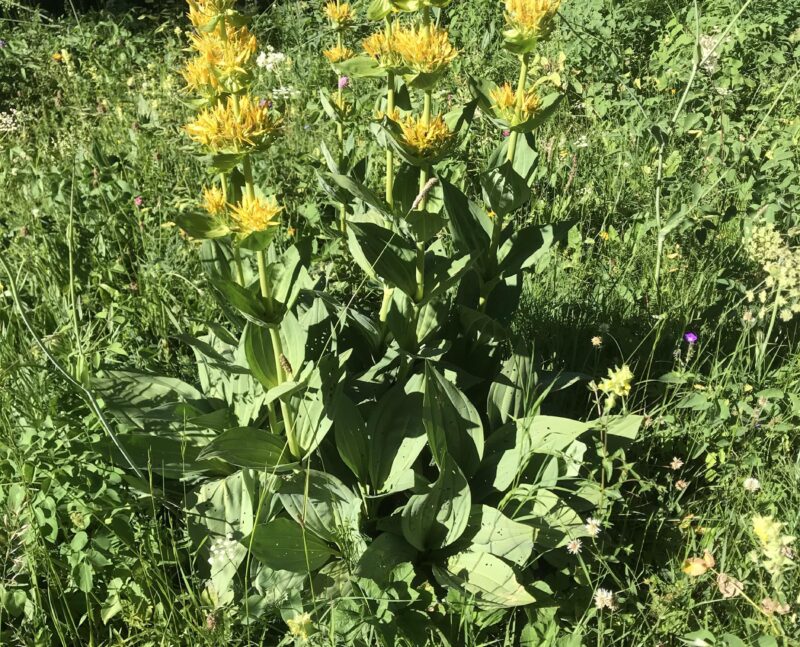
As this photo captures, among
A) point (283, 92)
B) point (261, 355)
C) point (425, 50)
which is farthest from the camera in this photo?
point (283, 92)

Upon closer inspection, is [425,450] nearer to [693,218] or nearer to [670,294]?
[670,294]

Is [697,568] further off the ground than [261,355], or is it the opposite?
[261,355]

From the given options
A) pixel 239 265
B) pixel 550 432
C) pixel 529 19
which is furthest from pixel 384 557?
pixel 529 19

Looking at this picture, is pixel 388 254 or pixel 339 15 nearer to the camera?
pixel 388 254

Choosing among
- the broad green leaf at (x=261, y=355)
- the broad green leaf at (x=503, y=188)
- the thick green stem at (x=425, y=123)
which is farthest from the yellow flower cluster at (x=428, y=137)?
the broad green leaf at (x=261, y=355)

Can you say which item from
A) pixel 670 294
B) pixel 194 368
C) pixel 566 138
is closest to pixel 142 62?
pixel 566 138

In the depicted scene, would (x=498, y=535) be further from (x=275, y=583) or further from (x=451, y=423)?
(x=275, y=583)

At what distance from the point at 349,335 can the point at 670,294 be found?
1.52 metres

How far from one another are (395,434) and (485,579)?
1.70 ft


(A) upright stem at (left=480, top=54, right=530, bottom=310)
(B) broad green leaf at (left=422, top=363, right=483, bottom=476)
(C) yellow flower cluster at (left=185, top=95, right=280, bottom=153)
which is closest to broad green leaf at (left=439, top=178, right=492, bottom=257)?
(A) upright stem at (left=480, top=54, right=530, bottom=310)

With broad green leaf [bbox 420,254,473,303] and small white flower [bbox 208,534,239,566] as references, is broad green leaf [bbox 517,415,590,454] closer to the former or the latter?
broad green leaf [bbox 420,254,473,303]

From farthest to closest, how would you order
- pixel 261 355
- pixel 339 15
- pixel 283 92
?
pixel 283 92 < pixel 339 15 < pixel 261 355

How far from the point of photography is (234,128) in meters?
1.72

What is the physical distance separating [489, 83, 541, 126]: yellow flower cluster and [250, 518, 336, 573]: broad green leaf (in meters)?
1.45
